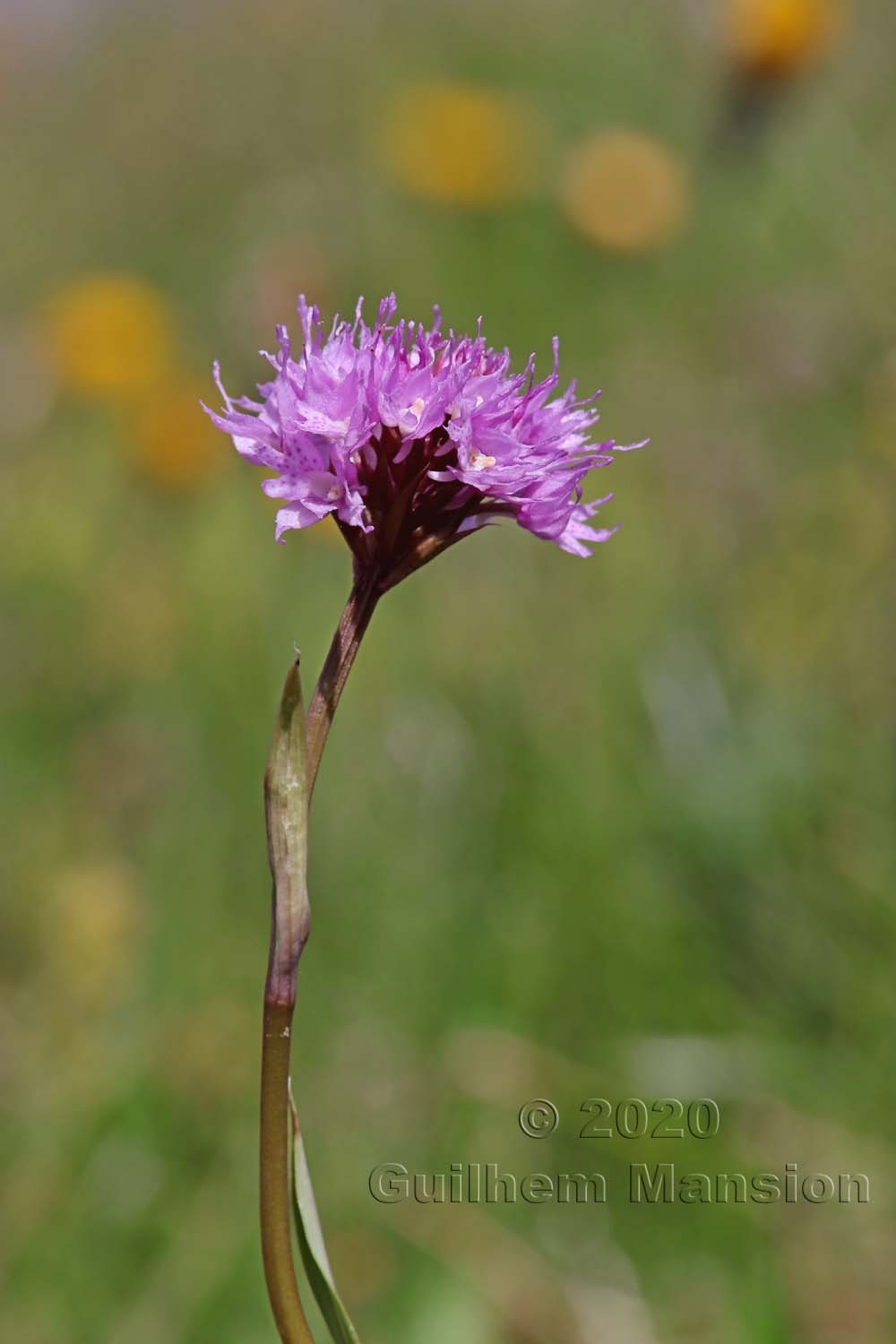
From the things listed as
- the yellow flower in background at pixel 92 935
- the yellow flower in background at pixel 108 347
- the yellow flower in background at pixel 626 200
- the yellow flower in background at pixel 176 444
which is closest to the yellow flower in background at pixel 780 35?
the yellow flower in background at pixel 626 200

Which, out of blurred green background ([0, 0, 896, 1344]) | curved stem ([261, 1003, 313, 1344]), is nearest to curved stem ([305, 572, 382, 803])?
curved stem ([261, 1003, 313, 1344])

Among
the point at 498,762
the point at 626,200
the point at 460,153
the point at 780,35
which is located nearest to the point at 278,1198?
the point at 498,762

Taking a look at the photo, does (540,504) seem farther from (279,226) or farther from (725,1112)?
(279,226)

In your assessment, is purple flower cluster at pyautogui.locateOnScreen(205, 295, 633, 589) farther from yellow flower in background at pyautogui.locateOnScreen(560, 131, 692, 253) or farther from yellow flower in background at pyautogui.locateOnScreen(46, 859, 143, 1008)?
yellow flower in background at pyautogui.locateOnScreen(560, 131, 692, 253)

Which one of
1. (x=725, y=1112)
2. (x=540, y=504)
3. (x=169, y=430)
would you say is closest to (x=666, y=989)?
(x=725, y=1112)

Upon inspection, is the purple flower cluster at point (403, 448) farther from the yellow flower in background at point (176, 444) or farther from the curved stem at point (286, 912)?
the yellow flower in background at point (176, 444)

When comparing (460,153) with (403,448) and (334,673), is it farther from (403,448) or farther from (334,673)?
(334,673)
